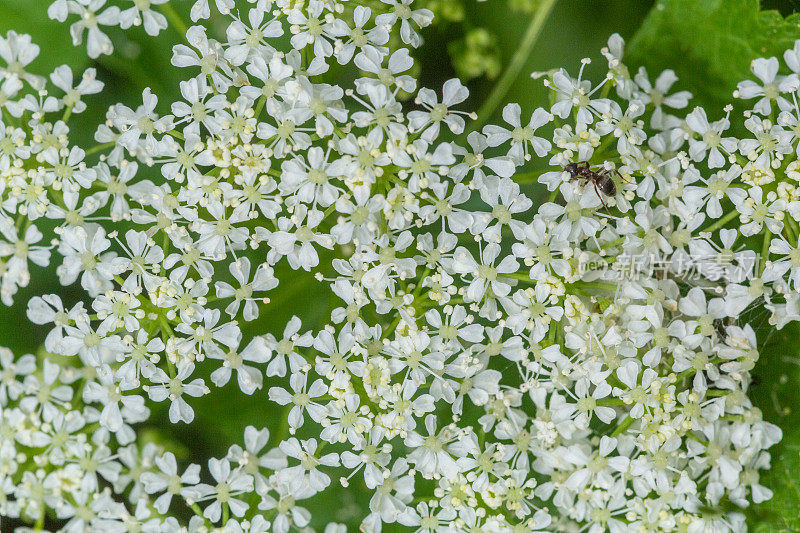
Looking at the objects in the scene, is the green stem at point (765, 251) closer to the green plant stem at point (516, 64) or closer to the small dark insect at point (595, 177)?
the small dark insect at point (595, 177)

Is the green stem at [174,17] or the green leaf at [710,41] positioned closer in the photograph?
the green stem at [174,17]

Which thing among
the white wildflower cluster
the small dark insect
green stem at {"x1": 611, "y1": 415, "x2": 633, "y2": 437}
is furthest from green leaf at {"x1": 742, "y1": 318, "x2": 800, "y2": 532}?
the small dark insect

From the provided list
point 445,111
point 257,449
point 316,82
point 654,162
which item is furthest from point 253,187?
point 654,162

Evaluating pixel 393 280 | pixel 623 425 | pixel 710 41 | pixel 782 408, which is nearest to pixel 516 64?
pixel 710 41

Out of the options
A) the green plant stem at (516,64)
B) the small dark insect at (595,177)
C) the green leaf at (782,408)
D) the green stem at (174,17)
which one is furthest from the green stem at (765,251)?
the green stem at (174,17)

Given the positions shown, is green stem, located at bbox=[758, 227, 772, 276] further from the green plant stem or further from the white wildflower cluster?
the green plant stem
